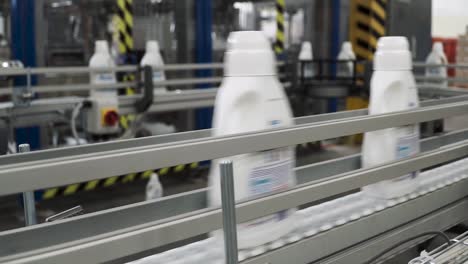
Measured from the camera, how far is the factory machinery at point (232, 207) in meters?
0.71

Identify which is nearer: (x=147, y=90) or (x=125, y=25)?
(x=147, y=90)

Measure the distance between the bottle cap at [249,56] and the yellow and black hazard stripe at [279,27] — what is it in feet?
12.3

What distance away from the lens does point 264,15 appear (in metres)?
5.06

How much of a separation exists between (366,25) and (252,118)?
180 inches

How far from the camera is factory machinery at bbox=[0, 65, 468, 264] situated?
2.32ft

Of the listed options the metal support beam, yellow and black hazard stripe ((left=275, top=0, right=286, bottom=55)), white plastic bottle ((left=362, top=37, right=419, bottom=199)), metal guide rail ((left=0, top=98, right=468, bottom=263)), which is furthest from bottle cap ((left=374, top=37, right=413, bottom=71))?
yellow and black hazard stripe ((left=275, top=0, right=286, bottom=55))

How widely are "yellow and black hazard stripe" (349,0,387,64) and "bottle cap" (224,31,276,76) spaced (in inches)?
171

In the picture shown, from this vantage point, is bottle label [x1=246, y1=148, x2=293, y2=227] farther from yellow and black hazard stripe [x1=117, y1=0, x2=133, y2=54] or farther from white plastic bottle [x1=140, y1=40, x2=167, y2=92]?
yellow and black hazard stripe [x1=117, y1=0, x2=133, y2=54]

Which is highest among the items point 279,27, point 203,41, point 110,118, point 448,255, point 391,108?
point 279,27

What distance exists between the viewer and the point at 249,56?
997 millimetres

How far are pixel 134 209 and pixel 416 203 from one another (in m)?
0.78

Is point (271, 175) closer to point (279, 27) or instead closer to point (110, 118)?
point (110, 118)

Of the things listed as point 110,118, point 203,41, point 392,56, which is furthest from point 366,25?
point 392,56

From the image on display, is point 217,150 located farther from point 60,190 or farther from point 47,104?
point 60,190
